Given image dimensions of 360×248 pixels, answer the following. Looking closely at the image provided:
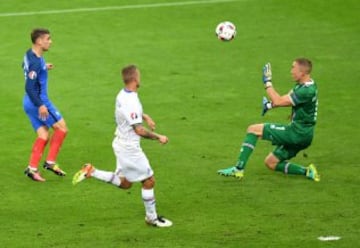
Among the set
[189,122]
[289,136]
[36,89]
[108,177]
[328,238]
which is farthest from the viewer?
[189,122]

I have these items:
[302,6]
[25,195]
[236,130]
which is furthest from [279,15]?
[25,195]

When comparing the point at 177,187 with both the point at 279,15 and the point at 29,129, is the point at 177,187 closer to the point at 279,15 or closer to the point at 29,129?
the point at 29,129

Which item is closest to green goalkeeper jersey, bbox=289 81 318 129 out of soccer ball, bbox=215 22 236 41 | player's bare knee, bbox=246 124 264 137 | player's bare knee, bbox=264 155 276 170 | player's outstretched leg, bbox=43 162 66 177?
player's bare knee, bbox=246 124 264 137

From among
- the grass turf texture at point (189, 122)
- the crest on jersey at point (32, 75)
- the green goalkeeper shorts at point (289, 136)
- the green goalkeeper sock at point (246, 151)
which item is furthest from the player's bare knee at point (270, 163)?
the crest on jersey at point (32, 75)

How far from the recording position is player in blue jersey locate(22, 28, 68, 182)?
1720cm

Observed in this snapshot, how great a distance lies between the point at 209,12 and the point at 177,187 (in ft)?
43.0

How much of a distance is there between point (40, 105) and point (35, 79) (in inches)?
17.2

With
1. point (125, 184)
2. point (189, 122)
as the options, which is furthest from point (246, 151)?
point (189, 122)

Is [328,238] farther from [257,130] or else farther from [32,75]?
[32,75]

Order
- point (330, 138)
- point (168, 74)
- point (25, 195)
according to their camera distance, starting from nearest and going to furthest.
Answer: point (25, 195) → point (330, 138) → point (168, 74)

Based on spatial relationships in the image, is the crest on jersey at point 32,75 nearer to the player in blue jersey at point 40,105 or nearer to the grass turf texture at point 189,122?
the player in blue jersey at point 40,105

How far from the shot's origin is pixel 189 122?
832 inches

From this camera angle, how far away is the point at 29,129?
20719 millimetres

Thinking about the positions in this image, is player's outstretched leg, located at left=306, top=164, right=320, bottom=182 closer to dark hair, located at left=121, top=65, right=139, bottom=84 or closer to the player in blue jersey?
dark hair, located at left=121, top=65, right=139, bottom=84
